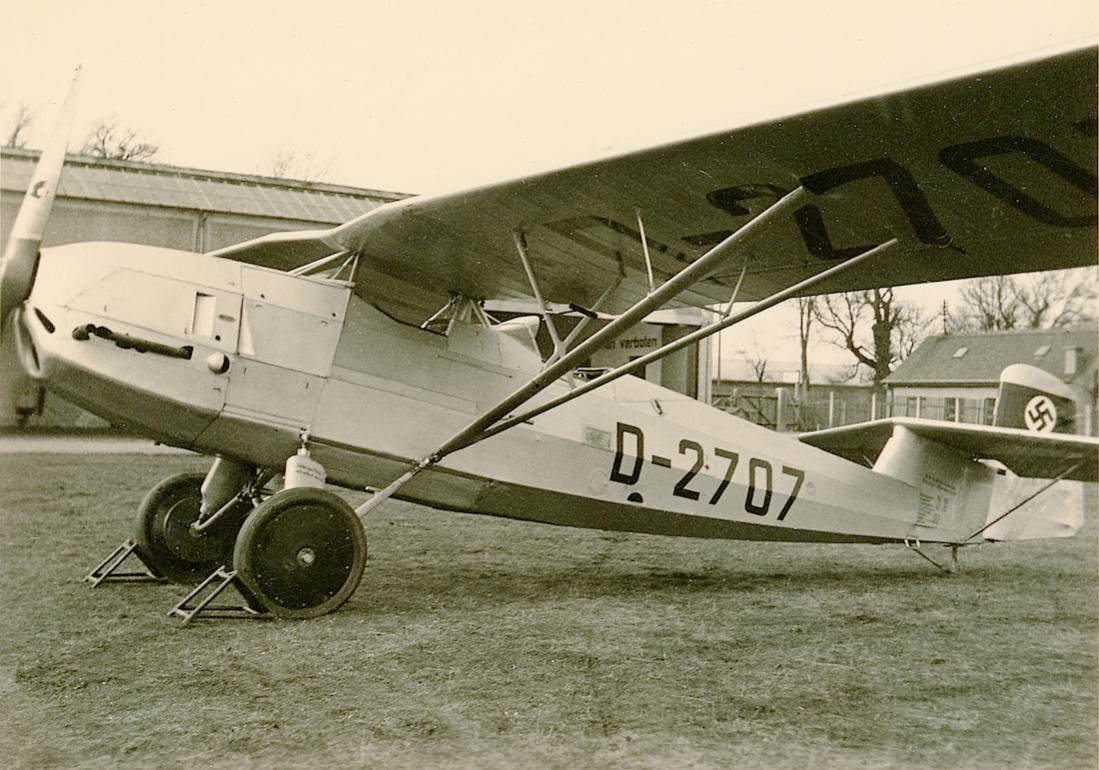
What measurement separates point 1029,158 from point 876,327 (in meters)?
35.3

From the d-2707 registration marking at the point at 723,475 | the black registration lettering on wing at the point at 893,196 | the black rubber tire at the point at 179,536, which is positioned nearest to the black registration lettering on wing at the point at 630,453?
the d-2707 registration marking at the point at 723,475

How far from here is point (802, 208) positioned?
4.88 meters

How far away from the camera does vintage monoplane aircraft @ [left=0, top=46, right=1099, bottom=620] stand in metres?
4.21

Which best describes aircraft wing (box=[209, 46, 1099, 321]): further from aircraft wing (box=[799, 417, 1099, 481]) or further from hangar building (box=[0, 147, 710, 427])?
hangar building (box=[0, 147, 710, 427])

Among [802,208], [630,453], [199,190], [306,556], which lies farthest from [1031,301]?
[199,190]

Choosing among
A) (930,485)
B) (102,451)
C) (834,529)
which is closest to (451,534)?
(834,529)

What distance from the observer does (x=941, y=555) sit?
8344 millimetres

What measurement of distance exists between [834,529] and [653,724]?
410 centimetres

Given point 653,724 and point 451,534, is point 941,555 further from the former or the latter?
point 653,724

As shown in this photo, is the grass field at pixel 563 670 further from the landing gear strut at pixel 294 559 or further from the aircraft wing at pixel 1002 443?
the aircraft wing at pixel 1002 443

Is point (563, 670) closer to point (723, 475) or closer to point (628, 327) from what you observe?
point (628, 327)

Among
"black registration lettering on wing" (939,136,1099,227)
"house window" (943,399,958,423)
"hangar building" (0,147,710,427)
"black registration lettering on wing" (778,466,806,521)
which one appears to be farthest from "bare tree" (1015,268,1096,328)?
"house window" (943,399,958,423)

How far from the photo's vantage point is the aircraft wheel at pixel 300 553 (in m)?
4.70

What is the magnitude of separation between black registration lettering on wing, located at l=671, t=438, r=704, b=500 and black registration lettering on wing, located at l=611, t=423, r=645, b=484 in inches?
12.6
